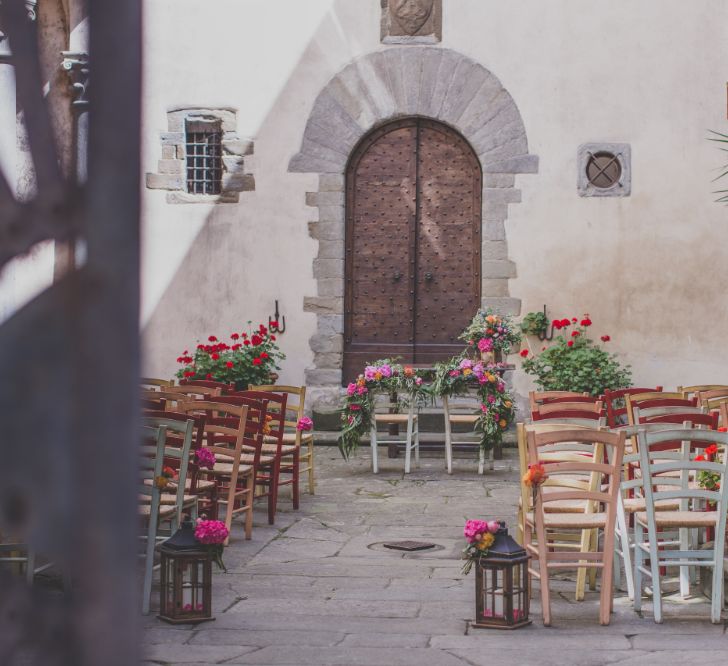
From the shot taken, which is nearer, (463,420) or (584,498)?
(584,498)

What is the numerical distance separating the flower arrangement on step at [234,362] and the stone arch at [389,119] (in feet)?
2.53

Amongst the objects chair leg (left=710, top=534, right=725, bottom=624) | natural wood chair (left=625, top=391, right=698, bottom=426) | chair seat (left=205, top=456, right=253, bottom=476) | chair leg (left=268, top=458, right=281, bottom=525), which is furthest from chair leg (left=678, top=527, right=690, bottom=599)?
chair leg (left=268, top=458, right=281, bottom=525)

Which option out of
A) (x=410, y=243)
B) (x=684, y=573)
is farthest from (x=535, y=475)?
(x=410, y=243)

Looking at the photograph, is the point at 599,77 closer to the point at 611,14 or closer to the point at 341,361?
the point at 611,14

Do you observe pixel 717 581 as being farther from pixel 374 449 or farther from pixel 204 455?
pixel 374 449

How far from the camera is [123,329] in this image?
0.66 metres

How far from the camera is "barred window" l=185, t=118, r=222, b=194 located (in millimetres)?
11438

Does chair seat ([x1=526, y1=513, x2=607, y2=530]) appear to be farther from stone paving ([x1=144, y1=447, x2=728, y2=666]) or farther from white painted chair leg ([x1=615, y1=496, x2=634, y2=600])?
stone paving ([x1=144, y1=447, x2=728, y2=666])

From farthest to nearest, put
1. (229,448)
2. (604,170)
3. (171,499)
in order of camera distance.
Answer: (604,170), (229,448), (171,499)

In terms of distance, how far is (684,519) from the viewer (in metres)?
4.48

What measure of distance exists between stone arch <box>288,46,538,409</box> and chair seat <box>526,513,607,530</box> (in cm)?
657

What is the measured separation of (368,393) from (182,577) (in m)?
4.43

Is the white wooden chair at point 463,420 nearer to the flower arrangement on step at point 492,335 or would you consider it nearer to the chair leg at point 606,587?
the flower arrangement on step at point 492,335

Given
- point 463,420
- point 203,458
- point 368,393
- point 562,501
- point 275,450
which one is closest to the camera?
point 203,458
